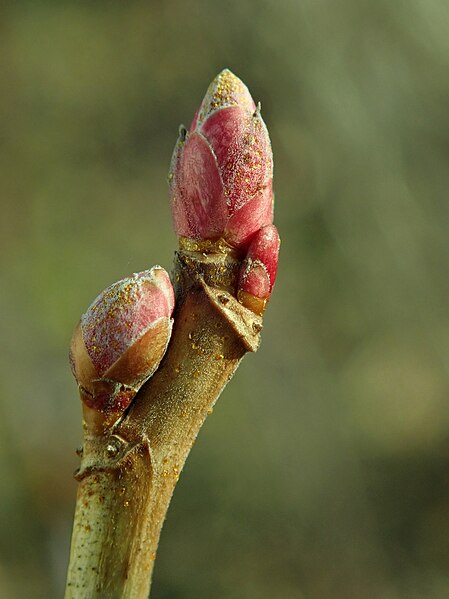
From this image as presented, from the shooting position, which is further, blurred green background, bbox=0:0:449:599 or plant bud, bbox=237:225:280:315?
blurred green background, bbox=0:0:449:599

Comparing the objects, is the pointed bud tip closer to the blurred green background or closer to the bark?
the bark

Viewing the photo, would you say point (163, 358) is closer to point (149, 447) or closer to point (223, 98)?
point (149, 447)

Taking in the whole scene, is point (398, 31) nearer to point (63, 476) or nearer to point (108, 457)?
point (63, 476)

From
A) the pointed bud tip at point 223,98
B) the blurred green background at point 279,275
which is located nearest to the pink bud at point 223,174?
the pointed bud tip at point 223,98

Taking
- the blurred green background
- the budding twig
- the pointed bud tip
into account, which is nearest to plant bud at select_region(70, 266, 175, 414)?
the budding twig

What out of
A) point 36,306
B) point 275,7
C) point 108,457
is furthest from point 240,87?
point 275,7

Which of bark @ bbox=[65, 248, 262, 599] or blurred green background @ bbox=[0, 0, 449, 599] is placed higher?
blurred green background @ bbox=[0, 0, 449, 599]

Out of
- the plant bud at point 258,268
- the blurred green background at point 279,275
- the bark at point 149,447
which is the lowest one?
the bark at point 149,447

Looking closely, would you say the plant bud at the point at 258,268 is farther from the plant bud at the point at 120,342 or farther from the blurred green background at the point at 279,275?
the blurred green background at the point at 279,275
